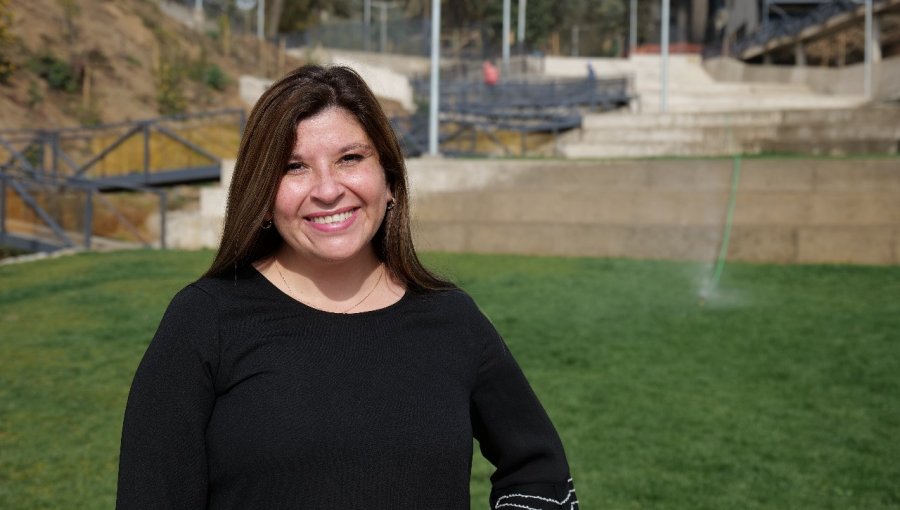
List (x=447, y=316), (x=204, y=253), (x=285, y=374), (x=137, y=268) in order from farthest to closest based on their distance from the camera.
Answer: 1. (x=204, y=253)
2. (x=137, y=268)
3. (x=447, y=316)
4. (x=285, y=374)

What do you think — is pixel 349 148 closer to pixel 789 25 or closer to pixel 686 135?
pixel 686 135

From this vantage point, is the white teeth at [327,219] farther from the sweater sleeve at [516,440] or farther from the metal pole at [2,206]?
the metal pole at [2,206]

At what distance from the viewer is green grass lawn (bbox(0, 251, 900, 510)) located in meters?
4.97

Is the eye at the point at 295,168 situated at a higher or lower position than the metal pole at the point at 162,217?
higher

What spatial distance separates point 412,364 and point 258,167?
468 mm

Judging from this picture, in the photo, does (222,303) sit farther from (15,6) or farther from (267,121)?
(15,6)

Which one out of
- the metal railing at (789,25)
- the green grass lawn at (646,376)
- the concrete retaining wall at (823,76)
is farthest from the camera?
the metal railing at (789,25)

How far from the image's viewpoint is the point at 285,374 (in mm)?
1938

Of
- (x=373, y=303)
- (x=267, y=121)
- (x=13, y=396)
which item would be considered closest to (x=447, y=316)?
(x=373, y=303)

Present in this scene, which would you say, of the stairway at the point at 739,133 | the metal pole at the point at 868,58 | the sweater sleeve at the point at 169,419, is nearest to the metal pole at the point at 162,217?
the stairway at the point at 739,133

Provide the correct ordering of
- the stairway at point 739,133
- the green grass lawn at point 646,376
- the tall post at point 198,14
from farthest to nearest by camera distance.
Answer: the tall post at point 198,14, the stairway at point 739,133, the green grass lawn at point 646,376

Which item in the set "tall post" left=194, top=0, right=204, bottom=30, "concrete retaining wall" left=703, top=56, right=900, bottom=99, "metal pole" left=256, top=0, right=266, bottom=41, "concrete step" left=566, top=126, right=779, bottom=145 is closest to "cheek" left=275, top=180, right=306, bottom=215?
"concrete step" left=566, top=126, right=779, bottom=145

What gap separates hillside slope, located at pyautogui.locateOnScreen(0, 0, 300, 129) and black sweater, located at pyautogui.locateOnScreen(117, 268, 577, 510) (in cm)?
2737

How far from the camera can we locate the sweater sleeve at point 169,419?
183 centimetres
